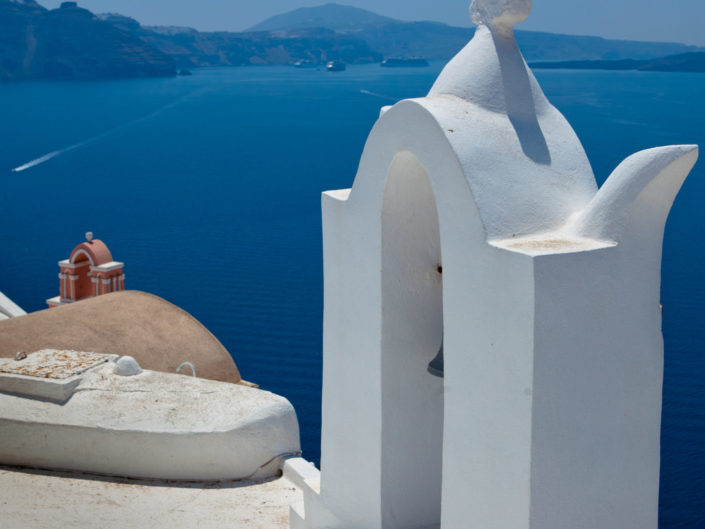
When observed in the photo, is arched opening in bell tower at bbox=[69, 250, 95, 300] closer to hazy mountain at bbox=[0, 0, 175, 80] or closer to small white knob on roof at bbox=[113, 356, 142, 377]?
small white knob on roof at bbox=[113, 356, 142, 377]

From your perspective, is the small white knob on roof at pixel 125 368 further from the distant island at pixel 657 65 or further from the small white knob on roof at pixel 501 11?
the distant island at pixel 657 65

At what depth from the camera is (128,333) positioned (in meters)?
9.47

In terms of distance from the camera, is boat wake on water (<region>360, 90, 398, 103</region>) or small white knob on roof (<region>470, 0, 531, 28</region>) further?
boat wake on water (<region>360, 90, 398, 103</region>)

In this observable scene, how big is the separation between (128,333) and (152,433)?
11.3 feet

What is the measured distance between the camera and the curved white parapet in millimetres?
6223

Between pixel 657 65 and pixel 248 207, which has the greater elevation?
pixel 657 65

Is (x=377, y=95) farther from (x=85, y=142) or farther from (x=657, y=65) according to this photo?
(x=657, y=65)

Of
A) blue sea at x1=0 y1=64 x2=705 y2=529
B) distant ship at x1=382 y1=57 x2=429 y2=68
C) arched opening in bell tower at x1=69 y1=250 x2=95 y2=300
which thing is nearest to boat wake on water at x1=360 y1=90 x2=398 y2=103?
blue sea at x1=0 y1=64 x2=705 y2=529

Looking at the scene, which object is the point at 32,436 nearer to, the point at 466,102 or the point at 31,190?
the point at 466,102

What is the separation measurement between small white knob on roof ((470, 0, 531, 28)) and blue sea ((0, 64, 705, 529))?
1201 cm

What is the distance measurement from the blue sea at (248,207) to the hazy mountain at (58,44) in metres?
13.7

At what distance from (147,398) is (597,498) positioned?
4.13 metres

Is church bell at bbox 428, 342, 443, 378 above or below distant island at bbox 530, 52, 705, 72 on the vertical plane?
below

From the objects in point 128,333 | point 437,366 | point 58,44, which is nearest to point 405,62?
point 58,44
